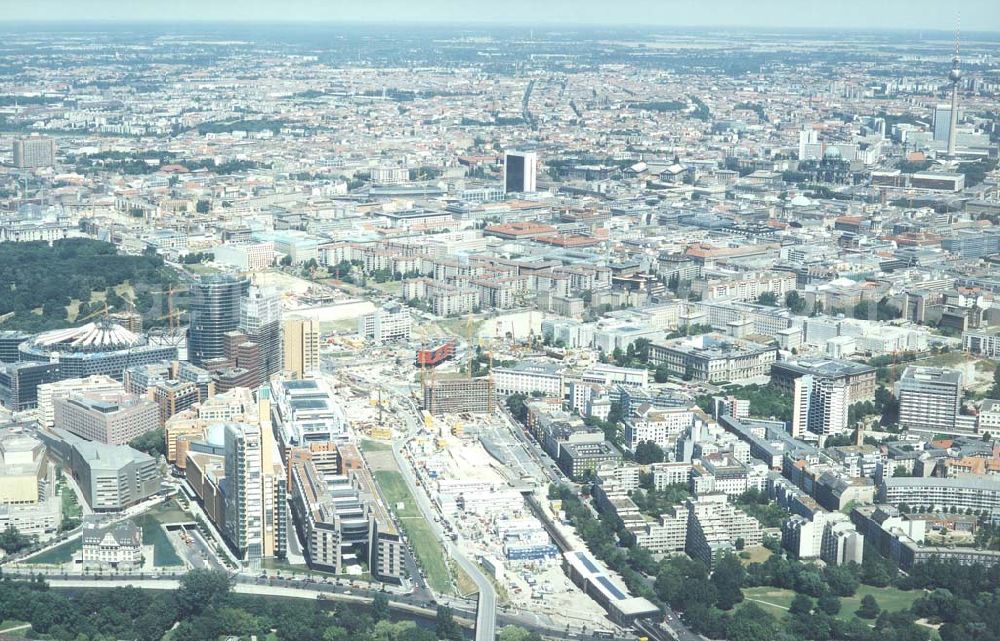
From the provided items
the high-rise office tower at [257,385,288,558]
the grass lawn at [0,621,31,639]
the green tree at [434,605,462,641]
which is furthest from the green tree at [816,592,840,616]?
the grass lawn at [0,621,31,639]

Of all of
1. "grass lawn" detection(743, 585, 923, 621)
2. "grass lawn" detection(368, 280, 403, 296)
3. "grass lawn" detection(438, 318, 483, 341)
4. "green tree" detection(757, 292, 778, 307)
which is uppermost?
"green tree" detection(757, 292, 778, 307)

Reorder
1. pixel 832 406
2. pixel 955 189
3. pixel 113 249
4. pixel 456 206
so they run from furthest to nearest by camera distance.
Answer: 1. pixel 955 189
2. pixel 456 206
3. pixel 113 249
4. pixel 832 406

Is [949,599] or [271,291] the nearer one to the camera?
[949,599]

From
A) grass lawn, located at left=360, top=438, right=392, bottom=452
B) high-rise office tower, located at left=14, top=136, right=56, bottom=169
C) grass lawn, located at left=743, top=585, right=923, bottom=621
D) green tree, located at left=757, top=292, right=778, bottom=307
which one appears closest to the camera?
grass lawn, located at left=743, top=585, right=923, bottom=621

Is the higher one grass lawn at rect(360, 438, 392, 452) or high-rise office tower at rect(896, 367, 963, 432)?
high-rise office tower at rect(896, 367, 963, 432)

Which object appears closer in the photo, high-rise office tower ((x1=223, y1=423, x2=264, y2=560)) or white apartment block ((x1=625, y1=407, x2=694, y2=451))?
high-rise office tower ((x1=223, y1=423, x2=264, y2=560))

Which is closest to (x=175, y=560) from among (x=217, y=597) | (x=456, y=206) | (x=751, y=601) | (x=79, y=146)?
(x=217, y=597)

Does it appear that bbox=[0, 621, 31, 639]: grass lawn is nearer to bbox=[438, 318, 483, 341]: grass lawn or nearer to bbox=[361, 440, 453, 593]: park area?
bbox=[361, 440, 453, 593]: park area

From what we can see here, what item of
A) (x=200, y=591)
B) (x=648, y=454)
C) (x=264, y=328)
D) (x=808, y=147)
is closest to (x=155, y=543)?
(x=200, y=591)

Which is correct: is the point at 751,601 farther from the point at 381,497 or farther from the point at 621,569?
the point at 381,497
